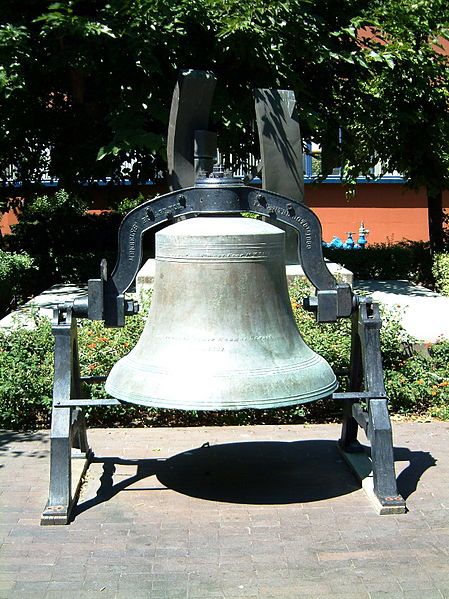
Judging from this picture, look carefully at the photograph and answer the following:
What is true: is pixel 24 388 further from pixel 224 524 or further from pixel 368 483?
pixel 368 483

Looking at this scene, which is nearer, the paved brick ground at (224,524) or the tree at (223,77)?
the paved brick ground at (224,524)

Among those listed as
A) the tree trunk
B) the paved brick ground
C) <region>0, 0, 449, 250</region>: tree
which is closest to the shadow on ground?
the paved brick ground

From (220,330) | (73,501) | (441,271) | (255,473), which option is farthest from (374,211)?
(220,330)

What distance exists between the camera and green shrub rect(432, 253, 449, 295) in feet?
52.6

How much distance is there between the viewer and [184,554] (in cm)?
473

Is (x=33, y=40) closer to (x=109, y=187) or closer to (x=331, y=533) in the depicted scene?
(x=109, y=187)

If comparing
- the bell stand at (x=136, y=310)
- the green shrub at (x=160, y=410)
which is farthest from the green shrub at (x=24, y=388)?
the bell stand at (x=136, y=310)

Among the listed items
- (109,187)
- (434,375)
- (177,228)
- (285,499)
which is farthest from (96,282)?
(109,187)

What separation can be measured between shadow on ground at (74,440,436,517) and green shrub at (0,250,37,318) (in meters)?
7.92

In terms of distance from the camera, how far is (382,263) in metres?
18.0

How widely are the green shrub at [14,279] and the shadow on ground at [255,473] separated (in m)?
7.92

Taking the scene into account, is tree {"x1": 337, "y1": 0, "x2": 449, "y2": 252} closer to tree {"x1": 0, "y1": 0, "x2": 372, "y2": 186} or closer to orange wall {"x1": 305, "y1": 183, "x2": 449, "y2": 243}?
tree {"x1": 0, "y1": 0, "x2": 372, "y2": 186}

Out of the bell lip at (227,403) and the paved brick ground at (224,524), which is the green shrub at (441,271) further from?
the bell lip at (227,403)

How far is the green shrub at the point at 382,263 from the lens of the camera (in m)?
18.0
